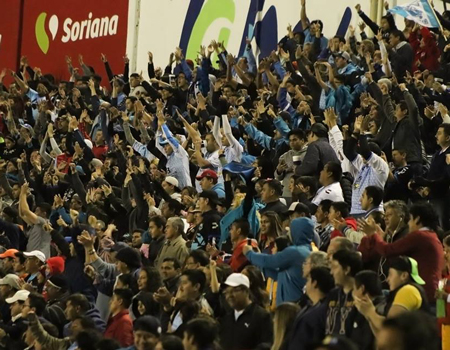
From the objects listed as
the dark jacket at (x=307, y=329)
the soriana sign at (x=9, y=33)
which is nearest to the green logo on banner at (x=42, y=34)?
the soriana sign at (x=9, y=33)

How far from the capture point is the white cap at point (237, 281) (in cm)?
781

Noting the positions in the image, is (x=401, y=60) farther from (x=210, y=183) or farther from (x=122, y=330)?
(x=122, y=330)

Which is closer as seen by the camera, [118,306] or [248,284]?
[248,284]

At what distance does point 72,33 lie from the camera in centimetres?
2483

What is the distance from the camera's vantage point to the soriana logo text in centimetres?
2422

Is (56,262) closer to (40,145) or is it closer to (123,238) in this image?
(123,238)

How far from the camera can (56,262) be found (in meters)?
11.2

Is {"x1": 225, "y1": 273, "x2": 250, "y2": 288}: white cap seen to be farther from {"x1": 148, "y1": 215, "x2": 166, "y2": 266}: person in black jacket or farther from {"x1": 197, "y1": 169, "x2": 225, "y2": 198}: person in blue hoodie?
{"x1": 197, "y1": 169, "x2": 225, "y2": 198}: person in blue hoodie

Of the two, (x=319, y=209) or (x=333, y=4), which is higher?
(x=333, y=4)

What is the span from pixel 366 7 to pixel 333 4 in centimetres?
63

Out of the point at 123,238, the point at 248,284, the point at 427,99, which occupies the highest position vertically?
the point at 427,99

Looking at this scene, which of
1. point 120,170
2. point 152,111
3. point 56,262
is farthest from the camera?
point 152,111

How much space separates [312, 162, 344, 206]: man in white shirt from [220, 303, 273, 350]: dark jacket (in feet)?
9.60

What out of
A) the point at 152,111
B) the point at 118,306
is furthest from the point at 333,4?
the point at 118,306
